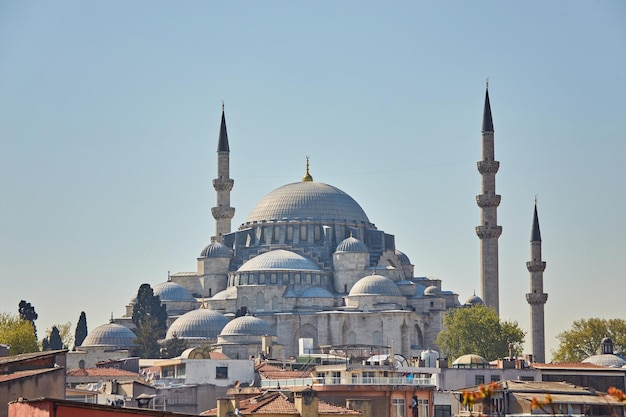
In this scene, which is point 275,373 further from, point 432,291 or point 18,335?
point 432,291

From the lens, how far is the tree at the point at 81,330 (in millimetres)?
75431

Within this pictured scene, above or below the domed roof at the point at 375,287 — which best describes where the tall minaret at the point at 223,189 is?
above

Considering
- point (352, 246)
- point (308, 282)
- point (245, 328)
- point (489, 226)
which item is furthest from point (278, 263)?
point (489, 226)

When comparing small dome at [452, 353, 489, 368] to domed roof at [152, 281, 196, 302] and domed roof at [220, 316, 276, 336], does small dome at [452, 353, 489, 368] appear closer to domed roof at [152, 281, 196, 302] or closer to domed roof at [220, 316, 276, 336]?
domed roof at [220, 316, 276, 336]

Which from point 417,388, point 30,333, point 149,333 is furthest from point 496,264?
point 417,388

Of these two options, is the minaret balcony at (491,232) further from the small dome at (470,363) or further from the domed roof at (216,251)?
the small dome at (470,363)

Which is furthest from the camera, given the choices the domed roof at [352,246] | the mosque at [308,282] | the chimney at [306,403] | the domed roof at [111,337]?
the domed roof at [352,246]

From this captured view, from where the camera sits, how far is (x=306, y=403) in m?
29.5

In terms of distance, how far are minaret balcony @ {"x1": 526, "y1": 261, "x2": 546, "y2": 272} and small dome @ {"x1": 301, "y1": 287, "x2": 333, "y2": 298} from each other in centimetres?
851

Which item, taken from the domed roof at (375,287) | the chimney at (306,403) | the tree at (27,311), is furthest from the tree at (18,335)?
the chimney at (306,403)

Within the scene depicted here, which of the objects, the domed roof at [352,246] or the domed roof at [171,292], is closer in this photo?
the domed roof at [352,246]

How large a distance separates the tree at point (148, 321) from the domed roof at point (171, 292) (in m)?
3.84

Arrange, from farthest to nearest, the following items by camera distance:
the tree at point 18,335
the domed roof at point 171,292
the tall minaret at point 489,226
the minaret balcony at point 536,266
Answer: the domed roof at point 171,292 < the minaret balcony at point 536,266 < the tall minaret at point 489,226 < the tree at point 18,335

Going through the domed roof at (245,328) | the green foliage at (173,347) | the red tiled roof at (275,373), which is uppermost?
the domed roof at (245,328)
